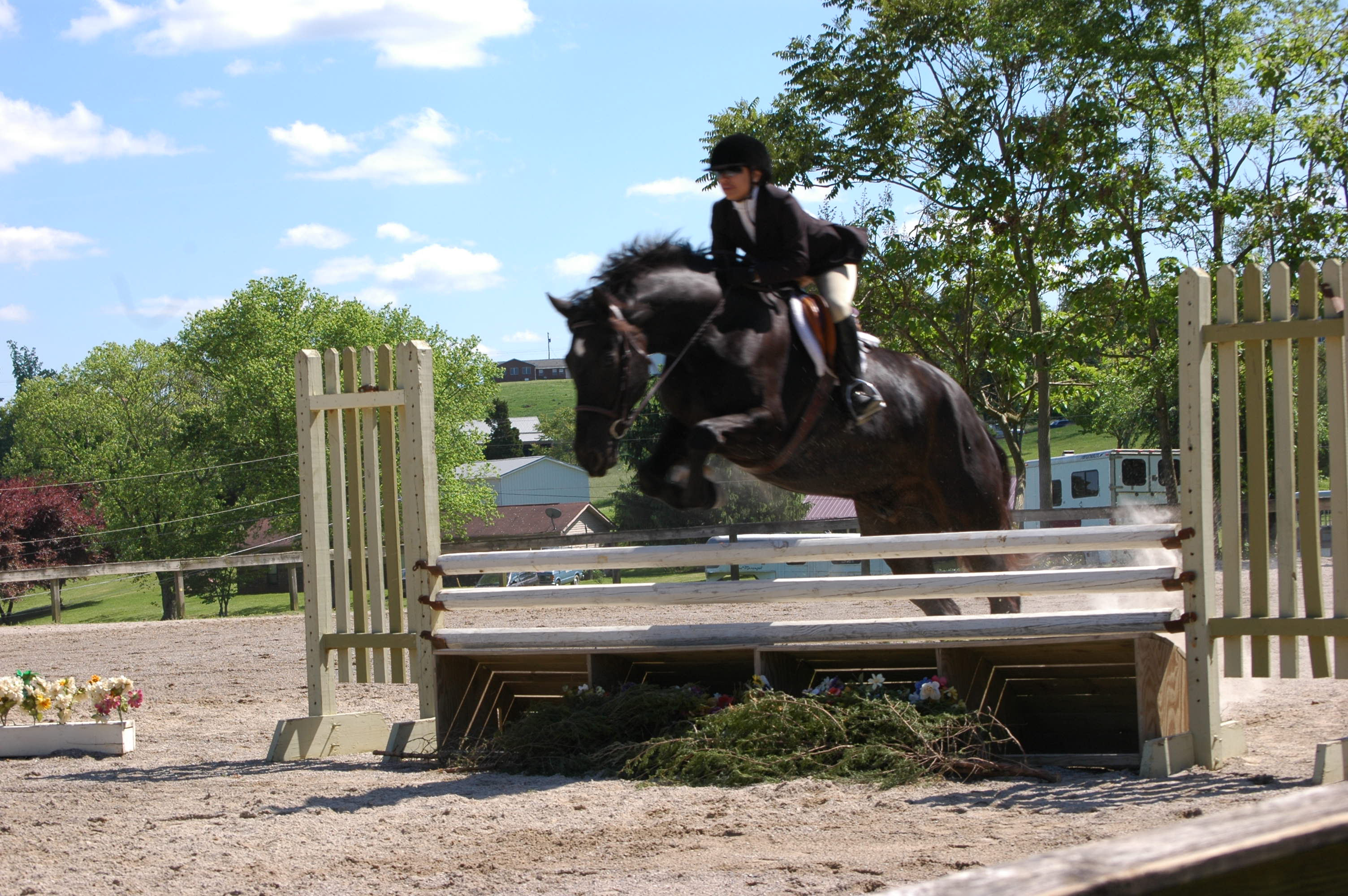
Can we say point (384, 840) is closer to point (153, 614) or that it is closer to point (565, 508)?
point (153, 614)

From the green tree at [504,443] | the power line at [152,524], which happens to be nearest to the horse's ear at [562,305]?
the power line at [152,524]

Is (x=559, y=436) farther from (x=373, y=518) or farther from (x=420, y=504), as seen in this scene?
(x=420, y=504)

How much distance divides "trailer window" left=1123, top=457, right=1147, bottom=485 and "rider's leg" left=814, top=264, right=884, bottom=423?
630 inches

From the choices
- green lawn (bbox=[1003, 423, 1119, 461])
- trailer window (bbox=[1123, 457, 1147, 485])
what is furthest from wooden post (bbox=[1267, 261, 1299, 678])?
green lawn (bbox=[1003, 423, 1119, 461])

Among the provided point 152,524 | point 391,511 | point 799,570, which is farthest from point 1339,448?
point 152,524

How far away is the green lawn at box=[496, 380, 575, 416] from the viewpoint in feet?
363

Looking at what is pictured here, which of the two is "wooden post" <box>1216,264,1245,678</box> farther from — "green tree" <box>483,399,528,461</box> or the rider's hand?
"green tree" <box>483,399,528,461</box>

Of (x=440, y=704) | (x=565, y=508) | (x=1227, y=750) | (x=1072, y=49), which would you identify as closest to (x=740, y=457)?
(x=440, y=704)

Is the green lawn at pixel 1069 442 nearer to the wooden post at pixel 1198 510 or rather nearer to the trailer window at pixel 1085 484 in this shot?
the trailer window at pixel 1085 484

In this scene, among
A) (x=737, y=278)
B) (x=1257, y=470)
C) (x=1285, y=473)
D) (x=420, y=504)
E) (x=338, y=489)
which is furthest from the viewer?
(x=338, y=489)

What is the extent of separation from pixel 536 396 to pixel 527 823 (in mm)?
116839

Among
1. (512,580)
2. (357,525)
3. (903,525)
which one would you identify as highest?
(357,525)

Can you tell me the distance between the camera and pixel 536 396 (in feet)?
391

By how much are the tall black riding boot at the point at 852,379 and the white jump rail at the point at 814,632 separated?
0.84 meters
